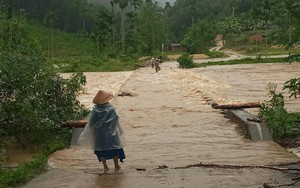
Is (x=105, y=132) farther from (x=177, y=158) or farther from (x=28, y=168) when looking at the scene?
(x=177, y=158)

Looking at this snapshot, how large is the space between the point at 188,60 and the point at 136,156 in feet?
138

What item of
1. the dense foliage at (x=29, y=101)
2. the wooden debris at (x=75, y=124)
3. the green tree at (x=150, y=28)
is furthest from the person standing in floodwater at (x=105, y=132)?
the green tree at (x=150, y=28)

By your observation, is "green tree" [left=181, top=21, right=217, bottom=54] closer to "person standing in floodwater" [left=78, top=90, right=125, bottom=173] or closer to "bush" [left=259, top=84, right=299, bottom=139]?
"bush" [left=259, top=84, right=299, bottom=139]

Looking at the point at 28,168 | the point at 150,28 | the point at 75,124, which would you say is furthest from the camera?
the point at 150,28

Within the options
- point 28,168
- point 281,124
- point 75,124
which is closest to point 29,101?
point 75,124

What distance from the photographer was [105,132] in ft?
27.0

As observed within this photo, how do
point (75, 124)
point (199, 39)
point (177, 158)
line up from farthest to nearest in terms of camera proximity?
1. point (199, 39)
2. point (75, 124)
3. point (177, 158)

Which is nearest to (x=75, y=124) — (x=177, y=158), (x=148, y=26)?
(x=177, y=158)

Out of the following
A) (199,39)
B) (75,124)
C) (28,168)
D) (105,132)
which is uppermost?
(199,39)

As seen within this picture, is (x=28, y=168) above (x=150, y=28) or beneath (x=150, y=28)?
beneath

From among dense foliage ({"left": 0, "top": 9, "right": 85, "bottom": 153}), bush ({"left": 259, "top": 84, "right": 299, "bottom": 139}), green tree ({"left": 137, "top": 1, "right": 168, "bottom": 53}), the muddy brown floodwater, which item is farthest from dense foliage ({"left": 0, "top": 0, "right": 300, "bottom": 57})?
dense foliage ({"left": 0, "top": 9, "right": 85, "bottom": 153})

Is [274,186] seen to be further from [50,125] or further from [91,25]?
[91,25]

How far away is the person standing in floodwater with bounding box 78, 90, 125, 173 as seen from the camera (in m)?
8.23

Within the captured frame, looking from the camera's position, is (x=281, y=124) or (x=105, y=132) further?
(x=281, y=124)
